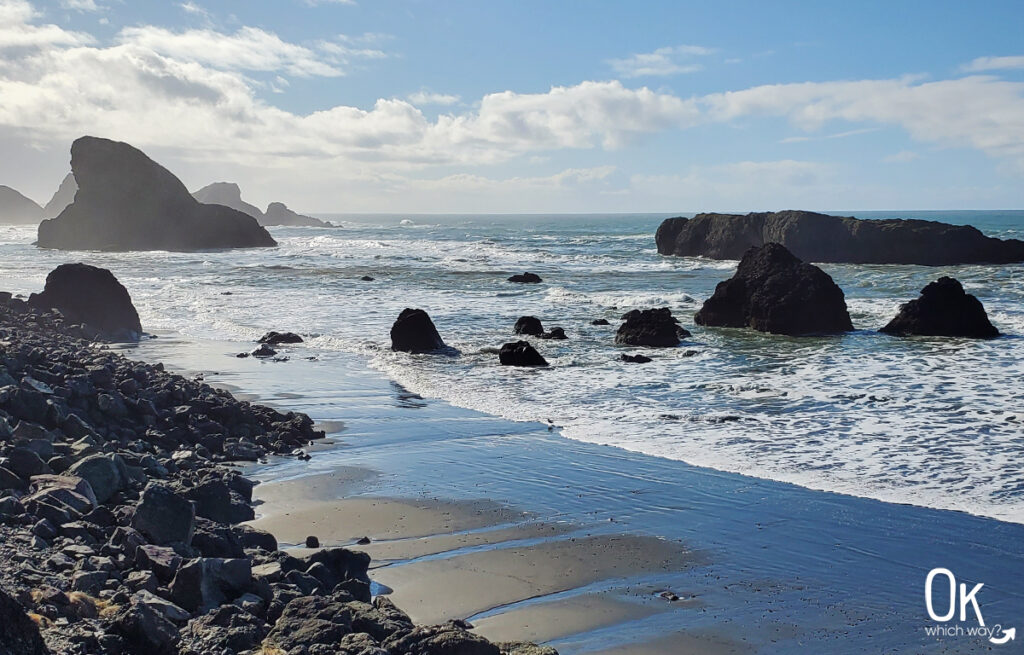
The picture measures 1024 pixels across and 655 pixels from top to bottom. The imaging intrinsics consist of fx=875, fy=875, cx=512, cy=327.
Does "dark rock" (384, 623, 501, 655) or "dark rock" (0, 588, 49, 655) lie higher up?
"dark rock" (0, 588, 49, 655)

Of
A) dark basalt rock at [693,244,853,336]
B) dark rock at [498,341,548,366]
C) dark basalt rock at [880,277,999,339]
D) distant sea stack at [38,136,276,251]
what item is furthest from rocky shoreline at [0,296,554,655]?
distant sea stack at [38,136,276,251]

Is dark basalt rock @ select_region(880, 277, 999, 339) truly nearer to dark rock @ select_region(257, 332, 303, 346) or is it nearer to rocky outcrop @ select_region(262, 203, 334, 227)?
dark rock @ select_region(257, 332, 303, 346)

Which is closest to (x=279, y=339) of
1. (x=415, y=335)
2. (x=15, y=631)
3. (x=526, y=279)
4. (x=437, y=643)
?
(x=415, y=335)

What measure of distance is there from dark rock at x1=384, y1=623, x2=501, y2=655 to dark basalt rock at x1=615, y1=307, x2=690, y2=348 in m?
15.5

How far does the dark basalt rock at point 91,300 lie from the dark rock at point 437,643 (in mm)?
17755

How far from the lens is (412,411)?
1284 centimetres

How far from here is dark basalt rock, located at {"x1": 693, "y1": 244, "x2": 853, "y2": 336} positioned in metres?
22.4

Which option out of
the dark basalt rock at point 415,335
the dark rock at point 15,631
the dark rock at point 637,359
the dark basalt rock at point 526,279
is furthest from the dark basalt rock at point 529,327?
the dark rock at point 15,631

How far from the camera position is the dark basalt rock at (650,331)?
65.1ft

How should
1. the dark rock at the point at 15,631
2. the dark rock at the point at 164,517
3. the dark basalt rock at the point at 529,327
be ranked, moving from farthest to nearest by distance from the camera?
the dark basalt rock at the point at 529,327 → the dark rock at the point at 164,517 → the dark rock at the point at 15,631

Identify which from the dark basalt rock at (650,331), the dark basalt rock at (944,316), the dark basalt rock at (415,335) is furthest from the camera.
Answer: the dark basalt rock at (944,316)

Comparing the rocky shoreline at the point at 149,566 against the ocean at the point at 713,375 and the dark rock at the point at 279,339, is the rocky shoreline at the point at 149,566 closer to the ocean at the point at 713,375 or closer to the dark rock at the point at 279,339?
the ocean at the point at 713,375

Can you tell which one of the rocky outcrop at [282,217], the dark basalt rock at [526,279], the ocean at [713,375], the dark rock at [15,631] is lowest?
the ocean at [713,375]

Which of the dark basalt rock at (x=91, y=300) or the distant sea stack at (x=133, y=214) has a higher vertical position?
the distant sea stack at (x=133, y=214)
